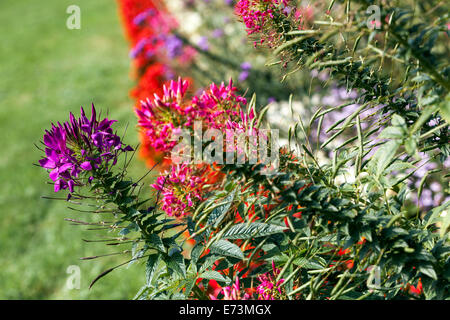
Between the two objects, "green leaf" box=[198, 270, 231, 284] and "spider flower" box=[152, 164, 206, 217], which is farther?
"spider flower" box=[152, 164, 206, 217]

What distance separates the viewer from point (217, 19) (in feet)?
18.6

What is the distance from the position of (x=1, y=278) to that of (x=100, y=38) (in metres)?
6.01

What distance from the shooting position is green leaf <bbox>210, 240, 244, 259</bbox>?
3.24 ft

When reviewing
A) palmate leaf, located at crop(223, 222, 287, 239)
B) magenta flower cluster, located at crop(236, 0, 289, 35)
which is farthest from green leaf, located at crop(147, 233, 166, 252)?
magenta flower cluster, located at crop(236, 0, 289, 35)

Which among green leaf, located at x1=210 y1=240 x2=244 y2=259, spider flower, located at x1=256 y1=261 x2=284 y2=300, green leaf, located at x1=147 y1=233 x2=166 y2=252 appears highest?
green leaf, located at x1=147 y1=233 x2=166 y2=252

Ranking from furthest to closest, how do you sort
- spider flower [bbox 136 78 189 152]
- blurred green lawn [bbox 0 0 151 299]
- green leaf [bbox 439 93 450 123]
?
blurred green lawn [bbox 0 0 151 299] < spider flower [bbox 136 78 189 152] < green leaf [bbox 439 93 450 123]

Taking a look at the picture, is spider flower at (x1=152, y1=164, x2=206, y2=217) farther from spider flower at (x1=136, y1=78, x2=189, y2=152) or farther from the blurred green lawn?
the blurred green lawn

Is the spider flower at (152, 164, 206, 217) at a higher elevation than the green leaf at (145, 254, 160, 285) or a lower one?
higher

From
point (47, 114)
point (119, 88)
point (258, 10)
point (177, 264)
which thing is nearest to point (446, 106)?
point (258, 10)

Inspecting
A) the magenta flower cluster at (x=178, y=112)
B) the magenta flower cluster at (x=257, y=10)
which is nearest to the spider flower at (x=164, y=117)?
the magenta flower cluster at (x=178, y=112)

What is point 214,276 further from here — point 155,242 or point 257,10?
point 257,10

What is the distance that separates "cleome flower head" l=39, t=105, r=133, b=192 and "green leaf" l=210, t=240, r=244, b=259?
0.33m
